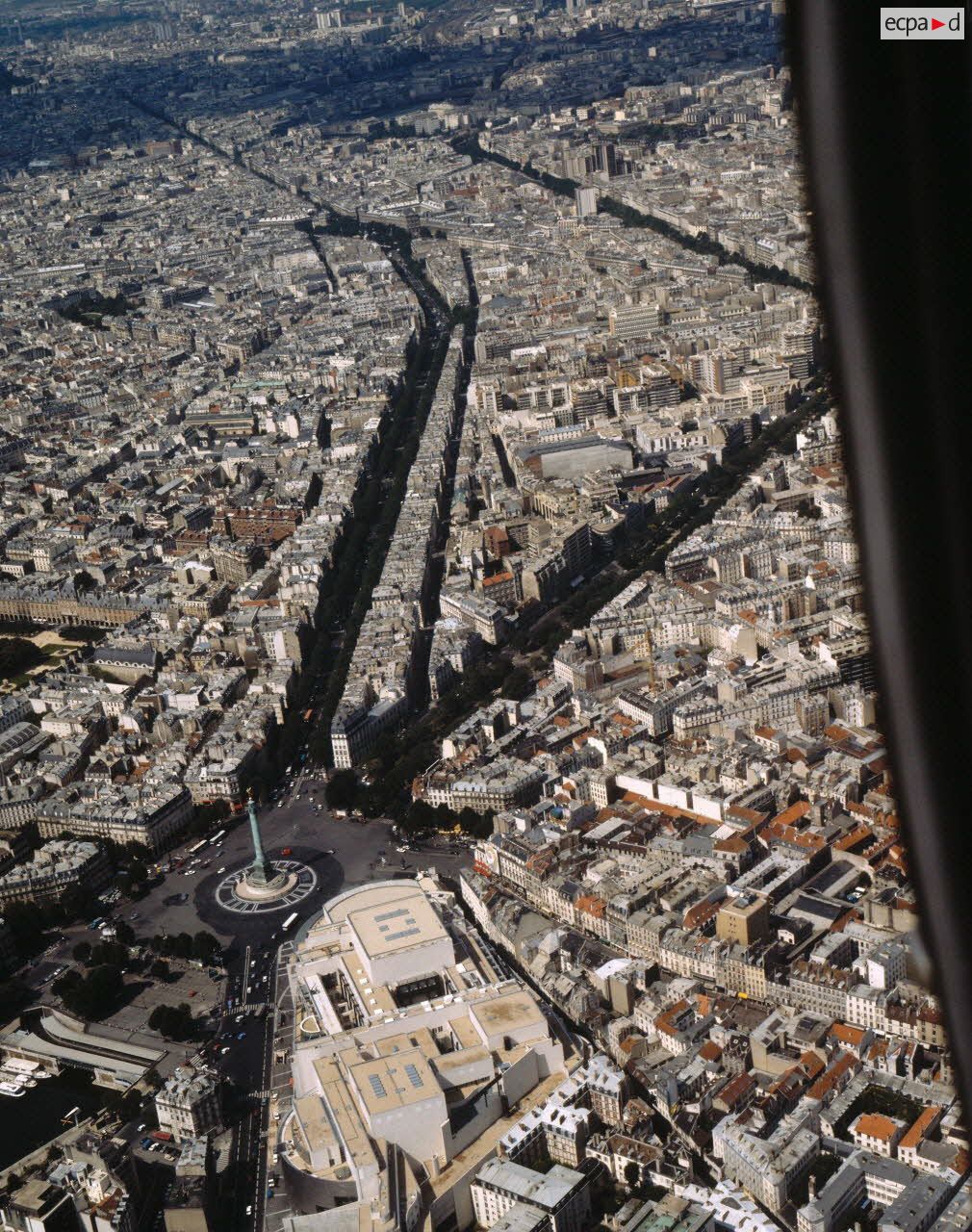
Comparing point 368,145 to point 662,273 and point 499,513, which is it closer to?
point 662,273

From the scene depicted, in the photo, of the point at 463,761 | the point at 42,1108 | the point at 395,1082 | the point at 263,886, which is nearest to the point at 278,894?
the point at 263,886

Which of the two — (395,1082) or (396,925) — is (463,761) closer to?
(396,925)

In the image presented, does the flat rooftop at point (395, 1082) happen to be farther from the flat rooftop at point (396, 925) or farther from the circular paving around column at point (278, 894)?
the circular paving around column at point (278, 894)

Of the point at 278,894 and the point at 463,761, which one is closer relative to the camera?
the point at 278,894

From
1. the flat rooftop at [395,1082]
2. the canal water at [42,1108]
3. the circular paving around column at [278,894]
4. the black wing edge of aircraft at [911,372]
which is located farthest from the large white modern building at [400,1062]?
the black wing edge of aircraft at [911,372]

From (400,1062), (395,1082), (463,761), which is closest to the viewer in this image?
(395,1082)

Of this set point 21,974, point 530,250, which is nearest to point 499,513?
point 21,974

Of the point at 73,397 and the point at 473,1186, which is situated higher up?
the point at 73,397
